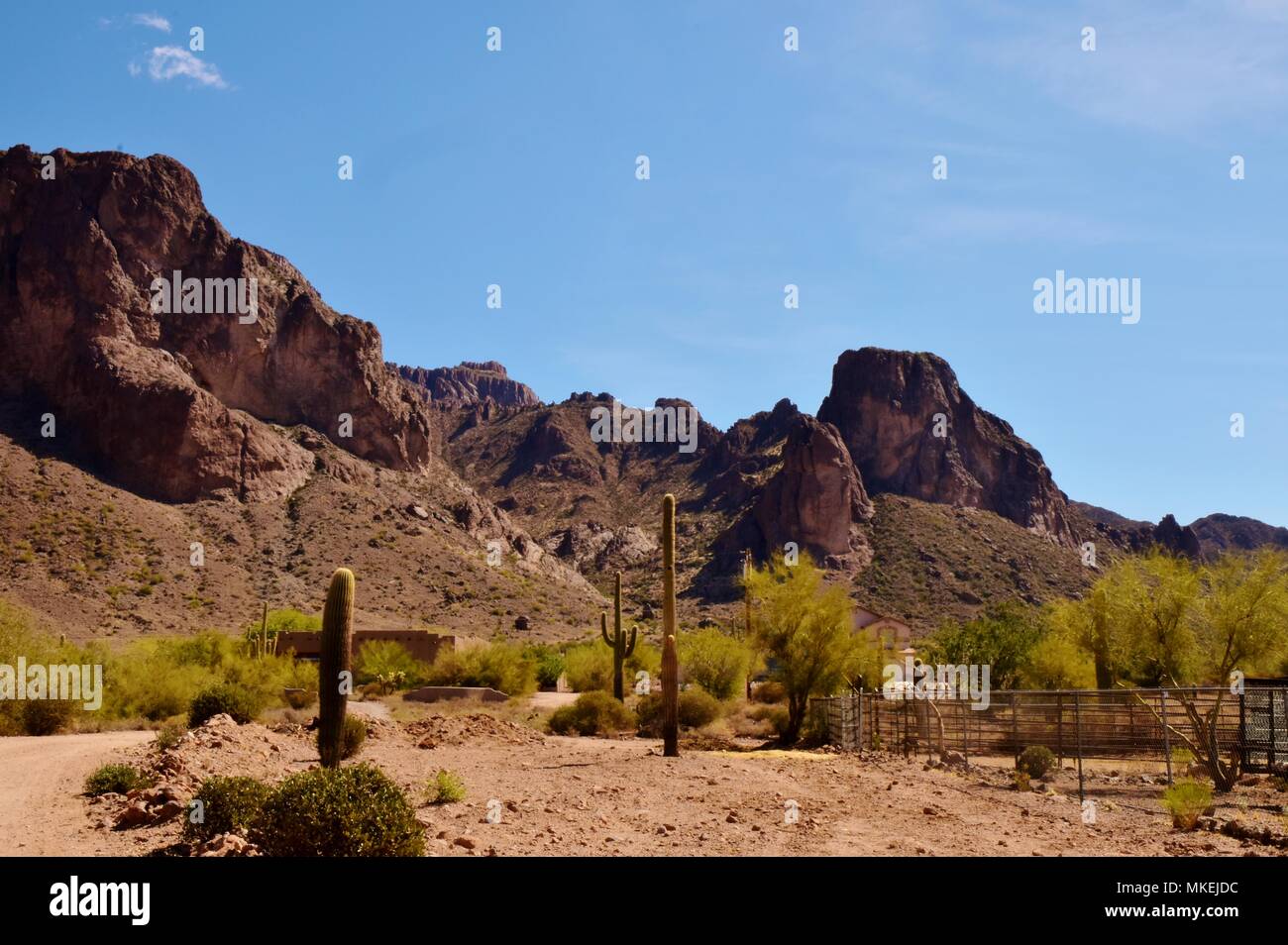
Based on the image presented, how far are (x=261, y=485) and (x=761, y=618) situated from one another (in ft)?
209

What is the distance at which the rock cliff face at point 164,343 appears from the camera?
82312 millimetres

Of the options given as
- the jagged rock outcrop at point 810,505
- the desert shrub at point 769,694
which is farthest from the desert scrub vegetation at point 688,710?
the jagged rock outcrop at point 810,505

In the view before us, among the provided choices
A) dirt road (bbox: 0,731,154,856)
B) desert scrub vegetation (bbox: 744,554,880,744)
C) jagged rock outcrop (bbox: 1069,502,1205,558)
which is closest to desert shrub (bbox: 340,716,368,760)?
dirt road (bbox: 0,731,154,856)

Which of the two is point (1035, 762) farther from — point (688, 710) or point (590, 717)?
point (590, 717)

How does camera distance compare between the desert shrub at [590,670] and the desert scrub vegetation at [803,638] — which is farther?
the desert shrub at [590,670]

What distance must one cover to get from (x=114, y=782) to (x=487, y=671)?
28.6 meters

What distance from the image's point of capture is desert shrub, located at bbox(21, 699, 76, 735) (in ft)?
85.9

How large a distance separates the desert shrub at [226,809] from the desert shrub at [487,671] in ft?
101

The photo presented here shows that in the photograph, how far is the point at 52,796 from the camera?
14797 millimetres

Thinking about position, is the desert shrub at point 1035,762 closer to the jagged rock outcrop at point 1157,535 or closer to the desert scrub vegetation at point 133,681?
the desert scrub vegetation at point 133,681

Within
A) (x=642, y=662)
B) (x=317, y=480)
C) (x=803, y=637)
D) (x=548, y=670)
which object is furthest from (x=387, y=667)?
(x=317, y=480)

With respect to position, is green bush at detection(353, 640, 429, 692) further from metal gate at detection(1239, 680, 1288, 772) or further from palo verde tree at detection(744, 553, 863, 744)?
metal gate at detection(1239, 680, 1288, 772)
